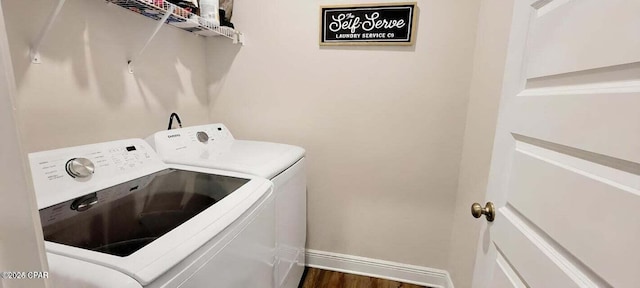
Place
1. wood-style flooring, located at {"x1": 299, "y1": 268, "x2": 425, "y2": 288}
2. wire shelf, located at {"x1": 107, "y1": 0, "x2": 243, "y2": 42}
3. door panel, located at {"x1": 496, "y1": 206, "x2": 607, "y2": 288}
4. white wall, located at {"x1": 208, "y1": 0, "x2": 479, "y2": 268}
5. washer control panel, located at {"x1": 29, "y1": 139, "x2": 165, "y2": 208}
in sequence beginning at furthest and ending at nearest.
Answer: wood-style flooring, located at {"x1": 299, "y1": 268, "x2": 425, "y2": 288}
white wall, located at {"x1": 208, "y1": 0, "x2": 479, "y2": 268}
wire shelf, located at {"x1": 107, "y1": 0, "x2": 243, "y2": 42}
washer control panel, located at {"x1": 29, "y1": 139, "x2": 165, "y2": 208}
door panel, located at {"x1": 496, "y1": 206, "x2": 607, "y2": 288}

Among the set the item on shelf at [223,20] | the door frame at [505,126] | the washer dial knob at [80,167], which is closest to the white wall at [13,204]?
the washer dial knob at [80,167]

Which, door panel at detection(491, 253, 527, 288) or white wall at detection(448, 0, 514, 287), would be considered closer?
door panel at detection(491, 253, 527, 288)

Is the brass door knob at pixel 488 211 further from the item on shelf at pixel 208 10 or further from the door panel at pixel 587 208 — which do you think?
the item on shelf at pixel 208 10

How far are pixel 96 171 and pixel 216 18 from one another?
39.7 inches

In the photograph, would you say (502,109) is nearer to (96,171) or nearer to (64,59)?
(96,171)

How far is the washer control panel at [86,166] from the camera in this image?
88 cm

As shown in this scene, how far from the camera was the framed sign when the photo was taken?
5.24 ft

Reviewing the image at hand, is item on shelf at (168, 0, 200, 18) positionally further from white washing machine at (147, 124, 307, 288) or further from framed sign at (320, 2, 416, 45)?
framed sign at (320, 2, 416, 45)

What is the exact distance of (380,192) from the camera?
185 centimetres

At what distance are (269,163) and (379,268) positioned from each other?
124cm

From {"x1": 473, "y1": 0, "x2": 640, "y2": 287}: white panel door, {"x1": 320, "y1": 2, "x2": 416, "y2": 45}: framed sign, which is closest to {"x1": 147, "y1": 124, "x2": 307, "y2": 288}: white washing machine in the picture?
{"x1": 320, "y1": 2, "x2": 416, "y2": 45}: framed sign

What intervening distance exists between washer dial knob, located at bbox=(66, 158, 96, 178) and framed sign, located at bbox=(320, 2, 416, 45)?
1.35 meters

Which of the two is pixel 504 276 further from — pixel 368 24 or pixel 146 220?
pixel 368 24

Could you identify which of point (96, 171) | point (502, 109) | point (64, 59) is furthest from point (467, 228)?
point (64, 59)
